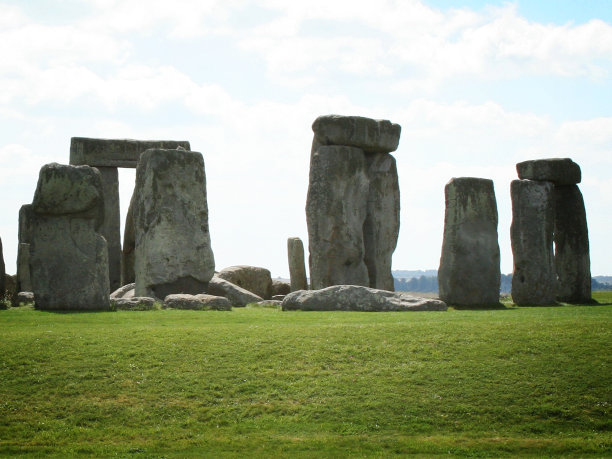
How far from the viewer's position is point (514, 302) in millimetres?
23438

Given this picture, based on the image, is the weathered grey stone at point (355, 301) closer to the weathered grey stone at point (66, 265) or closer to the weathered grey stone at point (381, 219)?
the weathered grey stone at point (66, 265)

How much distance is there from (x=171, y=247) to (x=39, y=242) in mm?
3742

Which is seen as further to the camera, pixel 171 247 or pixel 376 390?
pixel 171 247

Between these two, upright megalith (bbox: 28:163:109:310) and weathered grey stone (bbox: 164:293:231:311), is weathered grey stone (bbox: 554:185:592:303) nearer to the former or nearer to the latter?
weathered grey stone (bbox: 164:293:231:311)

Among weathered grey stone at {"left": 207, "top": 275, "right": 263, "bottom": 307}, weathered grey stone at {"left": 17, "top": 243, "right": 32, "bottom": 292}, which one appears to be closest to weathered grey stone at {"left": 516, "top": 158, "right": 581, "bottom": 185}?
weathered grey stone at {"left": 207, "top": 275, "right": 263, "bottom": 307}

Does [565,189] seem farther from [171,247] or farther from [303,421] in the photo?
[303,421]

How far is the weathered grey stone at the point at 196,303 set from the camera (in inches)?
739

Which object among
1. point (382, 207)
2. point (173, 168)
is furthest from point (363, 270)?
point (173, 168)

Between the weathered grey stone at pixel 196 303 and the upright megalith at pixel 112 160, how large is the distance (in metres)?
8.91

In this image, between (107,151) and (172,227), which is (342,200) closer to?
(172,227)

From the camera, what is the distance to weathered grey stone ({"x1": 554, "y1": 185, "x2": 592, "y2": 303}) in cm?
2631

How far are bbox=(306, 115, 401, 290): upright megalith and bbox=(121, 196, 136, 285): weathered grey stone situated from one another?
6.89 m

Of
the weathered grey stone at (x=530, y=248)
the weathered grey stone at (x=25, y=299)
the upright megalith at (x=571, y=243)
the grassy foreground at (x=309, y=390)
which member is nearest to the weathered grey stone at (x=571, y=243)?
the upright megalith at (x=571, y=243)

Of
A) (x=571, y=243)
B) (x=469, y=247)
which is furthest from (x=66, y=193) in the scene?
(x=571, y=243)
